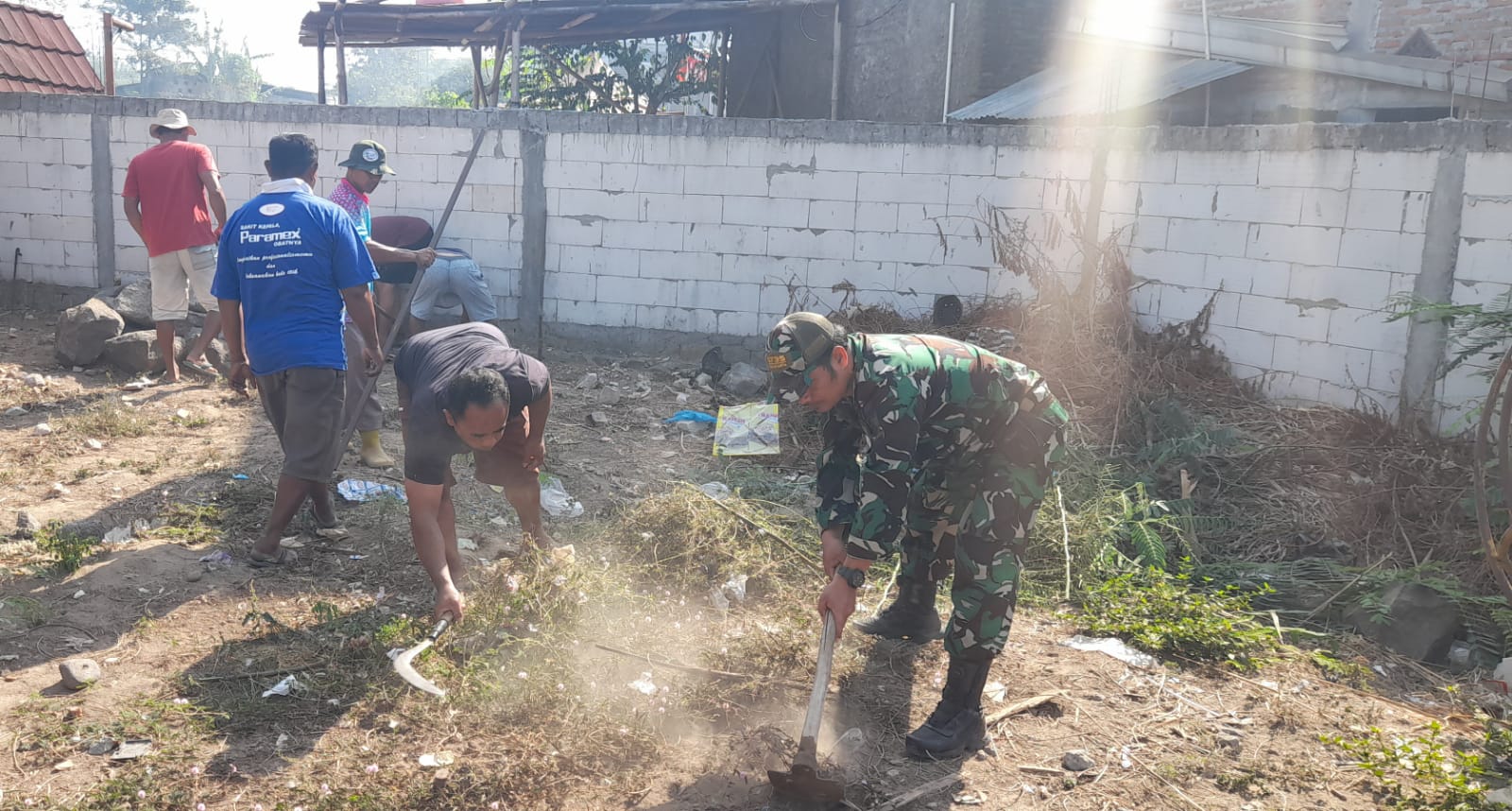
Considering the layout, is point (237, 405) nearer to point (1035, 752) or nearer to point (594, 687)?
point (594, 687)

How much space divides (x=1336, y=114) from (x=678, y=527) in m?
7.04

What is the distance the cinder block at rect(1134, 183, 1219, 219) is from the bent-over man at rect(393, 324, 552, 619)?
439 centimetres

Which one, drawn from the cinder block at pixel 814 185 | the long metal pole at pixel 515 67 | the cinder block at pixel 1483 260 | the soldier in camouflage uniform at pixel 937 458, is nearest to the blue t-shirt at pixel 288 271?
the soldier in camouflage uniform at pixel 937 458

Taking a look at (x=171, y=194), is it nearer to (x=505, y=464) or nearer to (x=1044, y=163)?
(x=505, y=464)

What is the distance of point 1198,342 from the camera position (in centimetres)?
635

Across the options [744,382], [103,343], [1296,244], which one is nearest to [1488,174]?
[1296,244]

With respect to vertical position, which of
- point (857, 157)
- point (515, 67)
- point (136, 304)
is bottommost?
point (136, 304)

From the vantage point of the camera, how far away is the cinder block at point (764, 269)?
25.5 feet

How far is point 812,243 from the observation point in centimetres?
772

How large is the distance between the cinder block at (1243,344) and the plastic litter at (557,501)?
388cm

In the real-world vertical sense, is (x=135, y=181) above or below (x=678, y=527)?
above

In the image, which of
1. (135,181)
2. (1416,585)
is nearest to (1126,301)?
(1416,585)

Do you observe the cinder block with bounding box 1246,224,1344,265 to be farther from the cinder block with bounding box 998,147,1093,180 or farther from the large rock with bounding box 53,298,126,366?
the large rock with bounding box 53,298,126,366

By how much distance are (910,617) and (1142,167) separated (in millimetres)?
4066
